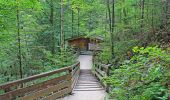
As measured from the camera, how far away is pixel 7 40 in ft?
36.3

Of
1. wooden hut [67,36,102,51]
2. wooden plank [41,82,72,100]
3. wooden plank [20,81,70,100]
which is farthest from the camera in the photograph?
wooden hut [67,36,102,51]

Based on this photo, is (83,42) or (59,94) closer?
(59,94)

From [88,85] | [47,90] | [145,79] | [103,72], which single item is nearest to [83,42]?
[103,72]

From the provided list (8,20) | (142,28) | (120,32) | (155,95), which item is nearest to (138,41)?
(142,28)

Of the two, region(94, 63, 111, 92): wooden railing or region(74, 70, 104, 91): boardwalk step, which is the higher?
region(94, 63, 111, 92): wooden railing

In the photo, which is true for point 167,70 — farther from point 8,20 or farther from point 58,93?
point 8,20

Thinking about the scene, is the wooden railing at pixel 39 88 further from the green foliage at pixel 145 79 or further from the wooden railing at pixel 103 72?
the green foliage at pixel 145 79

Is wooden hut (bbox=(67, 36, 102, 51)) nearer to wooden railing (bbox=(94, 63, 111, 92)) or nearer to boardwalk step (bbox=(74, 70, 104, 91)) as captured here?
boardwalk step (bbox=(74, 70, 104, 91))

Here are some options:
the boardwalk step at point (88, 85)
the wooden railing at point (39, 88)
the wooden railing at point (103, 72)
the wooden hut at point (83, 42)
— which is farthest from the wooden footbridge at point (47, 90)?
the wooden hut at point (83, 42)

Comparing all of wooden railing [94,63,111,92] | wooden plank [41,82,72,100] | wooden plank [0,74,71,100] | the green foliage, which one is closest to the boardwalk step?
wooden railing [94,63,111,92]

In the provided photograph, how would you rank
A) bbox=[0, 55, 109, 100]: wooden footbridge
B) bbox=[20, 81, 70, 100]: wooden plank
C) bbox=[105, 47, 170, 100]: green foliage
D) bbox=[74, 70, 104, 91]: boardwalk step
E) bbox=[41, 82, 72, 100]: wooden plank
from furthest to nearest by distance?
bbox=[74, 70, 104, 91]: boardwalk step < bbox=[41, 82, 72, 100]: wooden plank < bbox=[20, 81, 70, 100]: wooden plank < bbox=[0, 55, 109, 100]: wooden footbridge < bbox=[105, 47, 170, 100]: green foliage

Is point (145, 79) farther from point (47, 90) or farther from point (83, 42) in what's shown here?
point (83, 42)

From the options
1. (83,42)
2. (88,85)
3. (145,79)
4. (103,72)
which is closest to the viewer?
(145,79)

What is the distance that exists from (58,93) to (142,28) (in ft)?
24.4
